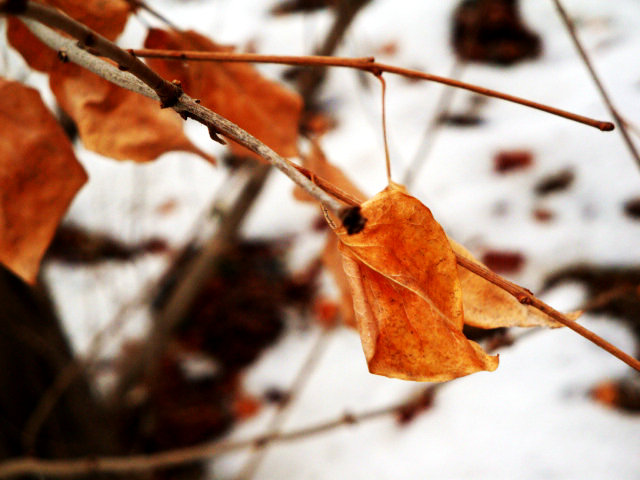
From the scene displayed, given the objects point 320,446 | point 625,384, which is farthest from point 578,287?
point 320,446

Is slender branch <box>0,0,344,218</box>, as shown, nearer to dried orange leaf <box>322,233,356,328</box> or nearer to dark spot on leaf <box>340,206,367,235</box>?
dark spot on leaf <box>340,206,367,235</box>

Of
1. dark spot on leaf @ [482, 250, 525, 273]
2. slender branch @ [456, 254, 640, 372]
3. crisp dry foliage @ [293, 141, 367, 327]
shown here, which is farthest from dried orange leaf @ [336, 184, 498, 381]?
dark spot on leaf @ [482, 250, 525, 273]

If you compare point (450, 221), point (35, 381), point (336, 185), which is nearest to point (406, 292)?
point (336, 185)

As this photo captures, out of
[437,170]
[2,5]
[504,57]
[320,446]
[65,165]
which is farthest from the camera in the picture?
[504,57]

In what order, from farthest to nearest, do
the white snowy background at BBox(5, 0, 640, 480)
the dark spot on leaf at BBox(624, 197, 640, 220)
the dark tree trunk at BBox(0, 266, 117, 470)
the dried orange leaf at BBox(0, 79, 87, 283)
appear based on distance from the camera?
the dark spot on leaf at BBox(624, 197, 640, 220) < the white snowy background at BBox(5, 0, 640, 480) < the dark tree trunk at BBox(0, 266, 117, 470) < the dried orange leaf at BBox(0, 79, 87, 283)

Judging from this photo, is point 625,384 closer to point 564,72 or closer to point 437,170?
point 437,170
